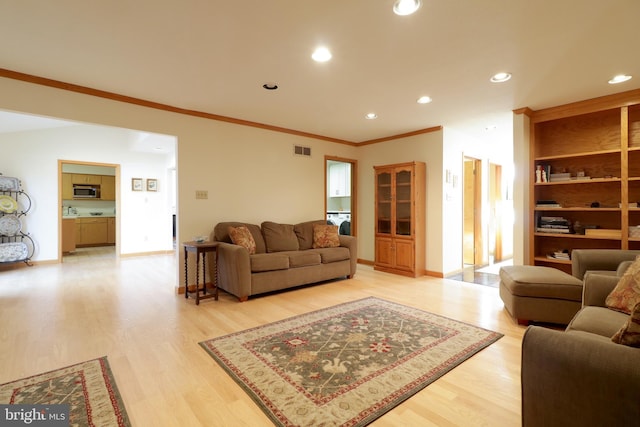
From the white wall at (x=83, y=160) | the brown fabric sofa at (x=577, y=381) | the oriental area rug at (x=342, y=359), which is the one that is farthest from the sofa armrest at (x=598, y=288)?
the white wall at (x=83, y=160)

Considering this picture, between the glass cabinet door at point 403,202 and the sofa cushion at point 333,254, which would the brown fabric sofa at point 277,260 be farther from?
the glass cabinet door at point 403,202

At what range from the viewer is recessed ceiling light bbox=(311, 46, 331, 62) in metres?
2.46

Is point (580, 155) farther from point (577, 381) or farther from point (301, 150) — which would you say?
point (301, 150)

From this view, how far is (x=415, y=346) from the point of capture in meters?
2.43

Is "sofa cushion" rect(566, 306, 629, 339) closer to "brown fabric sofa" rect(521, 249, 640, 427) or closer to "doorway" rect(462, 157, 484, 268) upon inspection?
"brown fabric sofa" rect(521, 249, 640, 427)

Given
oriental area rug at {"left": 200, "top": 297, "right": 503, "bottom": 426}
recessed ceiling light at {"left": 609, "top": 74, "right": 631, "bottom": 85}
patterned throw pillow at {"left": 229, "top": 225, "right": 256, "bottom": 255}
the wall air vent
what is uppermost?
recessed ceiling light at {"left": 609, "top": 74, "right": 631, "bottom": 85}

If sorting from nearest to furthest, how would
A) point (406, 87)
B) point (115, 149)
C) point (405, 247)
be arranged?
point (406, 87), point (405, 247), point (115, 149)

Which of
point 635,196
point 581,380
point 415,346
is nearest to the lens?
point 581,380

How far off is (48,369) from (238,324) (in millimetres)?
1382

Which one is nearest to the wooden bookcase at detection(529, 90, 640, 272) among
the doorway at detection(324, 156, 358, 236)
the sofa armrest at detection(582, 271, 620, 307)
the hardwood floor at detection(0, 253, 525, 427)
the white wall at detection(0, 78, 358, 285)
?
the hardwood floor at detection(0, 253, 525, 427)

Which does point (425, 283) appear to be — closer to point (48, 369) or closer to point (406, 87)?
point (406, 87)

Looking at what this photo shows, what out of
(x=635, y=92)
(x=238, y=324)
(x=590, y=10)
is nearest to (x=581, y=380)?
(x=590, y=10)

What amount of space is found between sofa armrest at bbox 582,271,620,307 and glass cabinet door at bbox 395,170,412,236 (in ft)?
9.18

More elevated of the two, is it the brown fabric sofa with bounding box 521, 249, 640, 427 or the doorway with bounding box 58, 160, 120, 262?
the doorway with bounding box 58, 160, 120, 262
